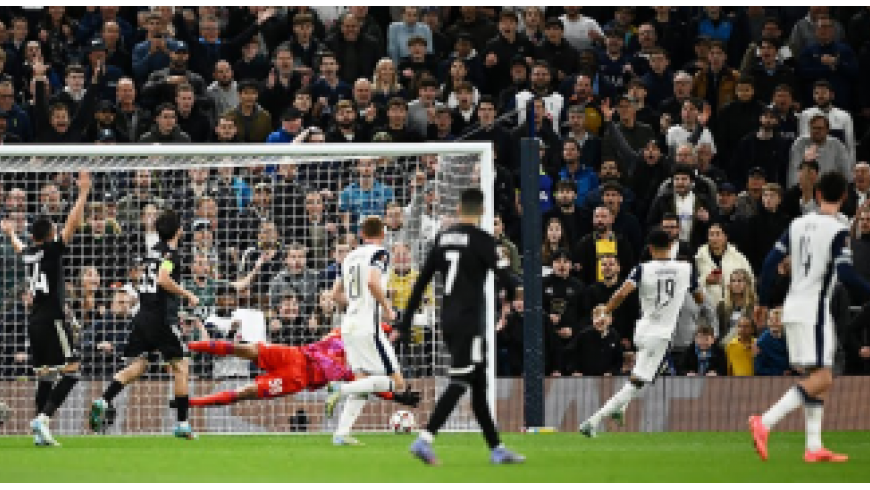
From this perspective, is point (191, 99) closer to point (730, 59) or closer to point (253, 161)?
point (253, 161)

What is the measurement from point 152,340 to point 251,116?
5.25 meters

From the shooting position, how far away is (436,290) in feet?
62.5

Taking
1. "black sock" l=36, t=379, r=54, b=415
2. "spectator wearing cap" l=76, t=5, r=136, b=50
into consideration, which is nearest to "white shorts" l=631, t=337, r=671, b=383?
"black sock" l=36, t=379, r=54, b=415

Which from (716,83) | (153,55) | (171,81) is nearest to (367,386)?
(171,81)

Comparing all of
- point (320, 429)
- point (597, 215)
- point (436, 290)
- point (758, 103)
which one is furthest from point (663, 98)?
point (320, 429)

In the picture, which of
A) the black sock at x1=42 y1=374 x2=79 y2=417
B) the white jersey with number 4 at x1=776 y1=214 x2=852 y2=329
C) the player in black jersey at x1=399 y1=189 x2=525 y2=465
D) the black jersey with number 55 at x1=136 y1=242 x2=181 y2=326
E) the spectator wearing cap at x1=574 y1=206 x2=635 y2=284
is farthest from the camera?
the spectator wearing cap at x1=574 y1=206 x2=635 y2=284

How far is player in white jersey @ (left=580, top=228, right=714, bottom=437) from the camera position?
1673 centimetres

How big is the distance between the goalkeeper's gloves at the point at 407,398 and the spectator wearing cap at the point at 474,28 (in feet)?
25.1

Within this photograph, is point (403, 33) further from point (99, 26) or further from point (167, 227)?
point (167, 227)

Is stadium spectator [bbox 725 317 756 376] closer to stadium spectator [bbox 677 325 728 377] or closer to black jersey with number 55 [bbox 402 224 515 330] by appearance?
stadium spectator [bbox 677 325 728 377]

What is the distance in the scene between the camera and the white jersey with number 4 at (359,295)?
16.1 meters

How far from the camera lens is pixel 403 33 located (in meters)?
23.4

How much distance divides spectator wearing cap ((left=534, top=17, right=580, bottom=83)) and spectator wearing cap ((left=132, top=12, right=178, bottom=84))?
4.89 m

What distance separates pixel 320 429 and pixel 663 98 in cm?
738
